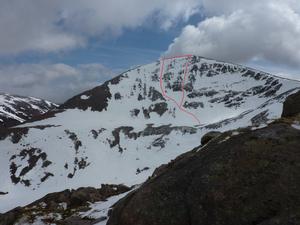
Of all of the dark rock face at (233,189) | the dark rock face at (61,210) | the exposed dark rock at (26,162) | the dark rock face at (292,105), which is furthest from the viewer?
the exposed dark rock at (26,162)

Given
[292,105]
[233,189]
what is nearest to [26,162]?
[292,105]

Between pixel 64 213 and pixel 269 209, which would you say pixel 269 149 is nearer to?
pixel 269 209

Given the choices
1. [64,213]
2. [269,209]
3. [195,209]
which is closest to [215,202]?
[195,209]

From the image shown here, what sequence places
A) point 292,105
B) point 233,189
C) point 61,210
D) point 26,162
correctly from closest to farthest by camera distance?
point 233,189, point 292,105, point 61,210, point 26,162

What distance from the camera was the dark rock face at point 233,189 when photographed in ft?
30.9

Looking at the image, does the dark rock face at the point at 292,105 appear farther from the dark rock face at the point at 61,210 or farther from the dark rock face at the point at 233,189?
the dark rock face at the point at 61,210

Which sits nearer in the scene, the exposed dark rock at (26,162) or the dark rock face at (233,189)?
the dark rock face at (233,189)

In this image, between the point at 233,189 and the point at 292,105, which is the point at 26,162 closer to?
the point at 292,105

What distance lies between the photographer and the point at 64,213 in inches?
984

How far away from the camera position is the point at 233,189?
33.1ft

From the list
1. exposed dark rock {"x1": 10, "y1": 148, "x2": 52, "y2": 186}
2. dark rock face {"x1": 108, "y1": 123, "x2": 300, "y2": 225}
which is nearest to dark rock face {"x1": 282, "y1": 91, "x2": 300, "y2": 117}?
dark rock face {"x1": 108, "y1": 123, "x2": 300, "y2": 225}

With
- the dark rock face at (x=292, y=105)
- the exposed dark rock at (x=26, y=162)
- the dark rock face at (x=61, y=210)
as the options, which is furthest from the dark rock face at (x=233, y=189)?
the exposed dark rock at (x=26, y=162)

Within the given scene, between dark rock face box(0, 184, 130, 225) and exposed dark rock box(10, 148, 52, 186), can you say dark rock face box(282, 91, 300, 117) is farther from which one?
exposed dark rock box(10, 148, 52, 186)

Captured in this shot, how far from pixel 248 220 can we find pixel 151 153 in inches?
7178
